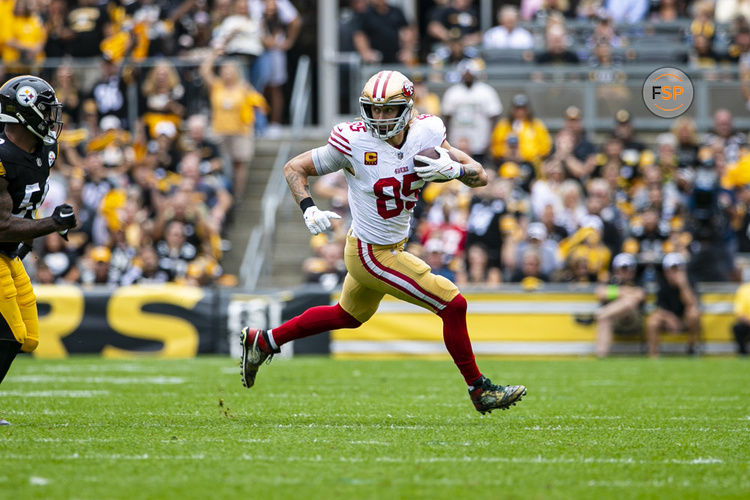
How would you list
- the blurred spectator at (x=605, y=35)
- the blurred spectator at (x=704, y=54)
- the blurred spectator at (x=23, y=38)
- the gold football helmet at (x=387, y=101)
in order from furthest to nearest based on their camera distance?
the blurred spectator at (x=23, y=38), the blurred spectator at (x=605, y=35), the blurred spectator at (x=704, y=54), the gold football helmet at (x=387, y=101)

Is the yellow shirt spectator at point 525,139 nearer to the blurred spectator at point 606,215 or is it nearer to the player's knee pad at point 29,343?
the blurred spectator at point 606,215

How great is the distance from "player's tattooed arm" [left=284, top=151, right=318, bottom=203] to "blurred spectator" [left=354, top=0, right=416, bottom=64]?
987 centimetres

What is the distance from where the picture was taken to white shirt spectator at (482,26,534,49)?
53.4 feet

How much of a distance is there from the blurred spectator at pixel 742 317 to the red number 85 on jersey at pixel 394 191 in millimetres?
7117

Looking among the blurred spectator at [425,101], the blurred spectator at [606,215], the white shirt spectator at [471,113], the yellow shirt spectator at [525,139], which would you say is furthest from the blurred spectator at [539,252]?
the blurred spectator at [425,101]

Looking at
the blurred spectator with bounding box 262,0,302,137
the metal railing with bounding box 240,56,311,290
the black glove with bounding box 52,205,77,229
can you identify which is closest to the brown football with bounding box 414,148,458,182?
the black glove with bounding box 52,205,77,229

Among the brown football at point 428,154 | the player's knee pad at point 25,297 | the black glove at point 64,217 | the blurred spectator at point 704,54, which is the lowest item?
the player's knee pad at point 25,297

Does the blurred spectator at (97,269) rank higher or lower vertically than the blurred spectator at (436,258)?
lower

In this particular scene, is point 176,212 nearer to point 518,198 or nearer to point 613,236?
point 518,198

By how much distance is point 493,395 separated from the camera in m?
6.53

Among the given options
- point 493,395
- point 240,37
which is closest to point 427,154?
point 493,395

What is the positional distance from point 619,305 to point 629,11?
19.0 ft

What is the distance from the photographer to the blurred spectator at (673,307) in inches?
503

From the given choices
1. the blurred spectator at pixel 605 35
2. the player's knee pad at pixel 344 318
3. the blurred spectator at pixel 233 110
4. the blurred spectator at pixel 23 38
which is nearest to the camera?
the player's knee pad at pixel 344 318
